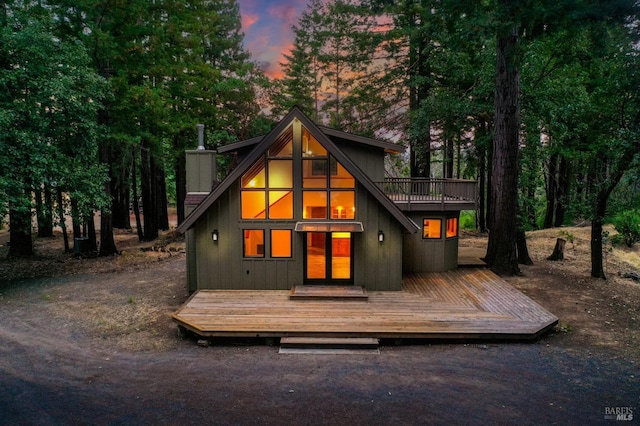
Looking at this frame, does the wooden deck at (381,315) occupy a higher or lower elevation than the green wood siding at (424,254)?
lower

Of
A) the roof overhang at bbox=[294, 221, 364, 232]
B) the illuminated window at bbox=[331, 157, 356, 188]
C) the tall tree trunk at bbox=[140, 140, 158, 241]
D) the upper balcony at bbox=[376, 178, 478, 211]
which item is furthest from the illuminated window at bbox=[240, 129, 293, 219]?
the tall tree trunk at bbox=[140, 140, 158, 241]

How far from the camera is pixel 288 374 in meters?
6.90

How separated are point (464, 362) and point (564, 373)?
68.8 inches

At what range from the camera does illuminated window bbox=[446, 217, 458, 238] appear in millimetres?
13562

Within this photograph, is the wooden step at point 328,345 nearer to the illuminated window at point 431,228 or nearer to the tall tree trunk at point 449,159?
the illuminated window at point 431,228

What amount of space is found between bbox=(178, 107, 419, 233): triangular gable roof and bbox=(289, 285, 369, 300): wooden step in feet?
7.58

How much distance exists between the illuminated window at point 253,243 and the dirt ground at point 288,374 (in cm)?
276

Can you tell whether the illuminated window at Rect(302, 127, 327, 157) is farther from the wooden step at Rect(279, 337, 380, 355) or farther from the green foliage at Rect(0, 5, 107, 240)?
the green foliage at Rect(0, 5, 107, 240)

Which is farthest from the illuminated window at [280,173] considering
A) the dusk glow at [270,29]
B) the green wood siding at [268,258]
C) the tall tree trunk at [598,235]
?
the dusk glow at [270,29]

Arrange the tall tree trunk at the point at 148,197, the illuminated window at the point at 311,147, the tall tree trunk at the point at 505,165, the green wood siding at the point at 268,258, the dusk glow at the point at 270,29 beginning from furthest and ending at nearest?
the dusk glow at the point at 270,29 < the tall tree trunk at the point at 148,197 < the tall tree trunk at the point at 505,165 < the green wood siding at the point at 268,258 < the illuminated window at the point at 311,147

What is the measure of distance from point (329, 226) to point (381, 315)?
291cm

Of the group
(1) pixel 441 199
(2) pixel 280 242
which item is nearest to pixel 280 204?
(2) pixel 280 242

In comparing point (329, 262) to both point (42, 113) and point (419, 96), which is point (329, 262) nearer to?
point (42, 113)

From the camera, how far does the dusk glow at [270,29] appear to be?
25.2 m
